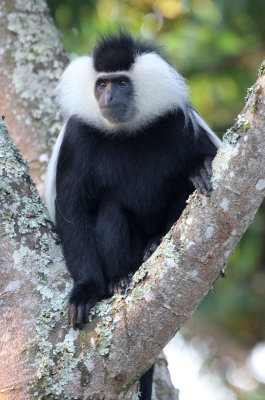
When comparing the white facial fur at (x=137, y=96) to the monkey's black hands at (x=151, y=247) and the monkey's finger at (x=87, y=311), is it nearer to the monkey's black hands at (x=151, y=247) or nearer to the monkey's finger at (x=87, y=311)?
the monkey's black hands at (x=151, y=247)

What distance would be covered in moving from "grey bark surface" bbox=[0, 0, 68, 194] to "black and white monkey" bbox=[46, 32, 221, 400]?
0.54m

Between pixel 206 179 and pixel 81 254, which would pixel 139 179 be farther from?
pixel 206 179

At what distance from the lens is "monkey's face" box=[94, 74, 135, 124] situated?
388cm

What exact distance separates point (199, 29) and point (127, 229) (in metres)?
3.37

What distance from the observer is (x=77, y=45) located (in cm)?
561

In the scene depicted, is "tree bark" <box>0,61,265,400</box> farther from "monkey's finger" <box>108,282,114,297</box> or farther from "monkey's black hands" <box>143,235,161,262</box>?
"monkey's black hands" <box>143,235,161,262</box>

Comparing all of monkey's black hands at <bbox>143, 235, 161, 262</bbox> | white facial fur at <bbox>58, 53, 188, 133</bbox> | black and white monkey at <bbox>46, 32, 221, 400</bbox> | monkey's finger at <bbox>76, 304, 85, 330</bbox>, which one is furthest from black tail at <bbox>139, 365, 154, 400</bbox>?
white facial fur at <bbox>58, 53, 188, 133</bbox>

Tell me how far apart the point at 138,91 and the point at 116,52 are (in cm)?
27

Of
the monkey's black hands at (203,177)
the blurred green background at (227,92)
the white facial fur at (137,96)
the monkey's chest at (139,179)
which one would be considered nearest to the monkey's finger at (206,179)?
the monkey's black hands at (203,177)

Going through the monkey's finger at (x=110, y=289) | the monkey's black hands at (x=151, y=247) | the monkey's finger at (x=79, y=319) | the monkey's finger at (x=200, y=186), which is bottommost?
the monkey's finger at (x=79, y=319)

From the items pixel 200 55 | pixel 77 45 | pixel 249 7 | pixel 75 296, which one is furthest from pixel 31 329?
pixel 200 55

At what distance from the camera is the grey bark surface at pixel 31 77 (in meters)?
4.58

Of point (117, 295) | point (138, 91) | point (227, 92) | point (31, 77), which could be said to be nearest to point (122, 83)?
point (138, 91)

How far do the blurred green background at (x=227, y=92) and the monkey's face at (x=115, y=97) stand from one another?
1721 millimetres
